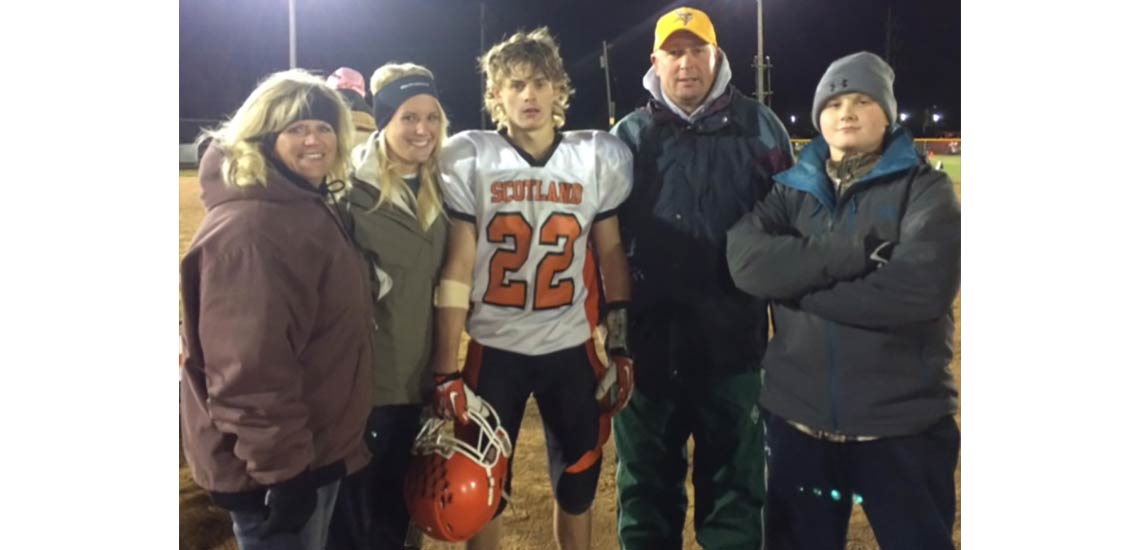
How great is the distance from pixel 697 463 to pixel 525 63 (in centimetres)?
107

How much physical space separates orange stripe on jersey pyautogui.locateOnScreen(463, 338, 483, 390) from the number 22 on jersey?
0.12m

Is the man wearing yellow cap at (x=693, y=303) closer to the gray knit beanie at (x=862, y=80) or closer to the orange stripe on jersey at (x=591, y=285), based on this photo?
the orange stripe on jersey at (x=591, y=285)

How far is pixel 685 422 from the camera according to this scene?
1976 mm

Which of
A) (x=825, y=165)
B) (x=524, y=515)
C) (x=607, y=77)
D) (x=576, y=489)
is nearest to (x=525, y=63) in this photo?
(x=607, y=77)

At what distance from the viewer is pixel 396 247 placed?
1683 mm

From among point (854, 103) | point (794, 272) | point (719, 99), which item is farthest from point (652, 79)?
point (794, 272)

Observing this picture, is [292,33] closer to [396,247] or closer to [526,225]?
[396,247]

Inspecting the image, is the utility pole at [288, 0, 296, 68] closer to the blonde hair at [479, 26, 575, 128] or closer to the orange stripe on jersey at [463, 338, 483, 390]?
the blonde hair at [479, 26, 575, 128]

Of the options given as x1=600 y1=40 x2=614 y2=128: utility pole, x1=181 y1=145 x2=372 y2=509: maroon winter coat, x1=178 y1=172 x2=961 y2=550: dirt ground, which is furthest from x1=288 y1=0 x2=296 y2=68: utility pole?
x1=600 y1=40 x2=614 y2=128: utility pole

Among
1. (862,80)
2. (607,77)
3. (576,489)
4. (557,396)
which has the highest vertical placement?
(607,77)

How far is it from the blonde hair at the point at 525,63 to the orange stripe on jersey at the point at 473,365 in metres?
0.53

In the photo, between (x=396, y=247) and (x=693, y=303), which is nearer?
(x=396, y=247)

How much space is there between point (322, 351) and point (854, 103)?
1.13m
